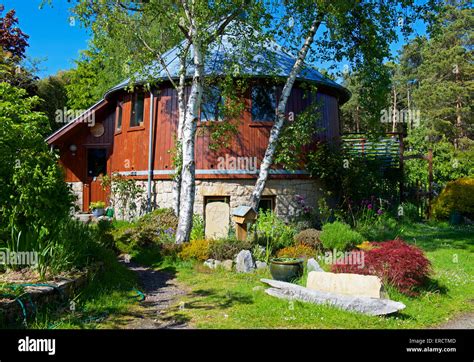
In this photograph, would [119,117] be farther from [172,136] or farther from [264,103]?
[264,103]

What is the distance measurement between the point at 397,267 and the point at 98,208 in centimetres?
1237

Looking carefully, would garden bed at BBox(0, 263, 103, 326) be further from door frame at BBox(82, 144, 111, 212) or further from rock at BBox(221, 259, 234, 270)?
door frame at BBox(82, 144, 111, 212)

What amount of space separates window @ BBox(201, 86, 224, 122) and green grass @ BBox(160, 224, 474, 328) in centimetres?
587

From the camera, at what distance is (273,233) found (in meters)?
10.6

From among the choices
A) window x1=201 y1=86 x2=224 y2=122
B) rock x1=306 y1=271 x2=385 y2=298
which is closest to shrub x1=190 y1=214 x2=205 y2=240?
window x1=201 y1=86 x2=224 y2=122

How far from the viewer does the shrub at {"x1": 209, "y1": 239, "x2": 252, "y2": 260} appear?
941cm

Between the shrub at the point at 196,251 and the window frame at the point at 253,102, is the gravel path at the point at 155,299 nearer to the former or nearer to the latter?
the shrub at the point at 196,251

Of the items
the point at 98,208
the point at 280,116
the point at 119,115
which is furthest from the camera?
the point at 119,115

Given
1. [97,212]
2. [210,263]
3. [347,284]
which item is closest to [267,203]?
[210,263]

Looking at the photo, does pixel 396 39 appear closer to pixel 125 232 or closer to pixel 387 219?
pixel 387 219

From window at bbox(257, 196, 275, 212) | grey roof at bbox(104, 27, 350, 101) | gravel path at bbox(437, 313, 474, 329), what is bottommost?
gravel path at bbox(437, 313, 474, 329)

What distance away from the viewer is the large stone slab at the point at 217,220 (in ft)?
36.3

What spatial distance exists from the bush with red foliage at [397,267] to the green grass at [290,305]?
20 centimetres
